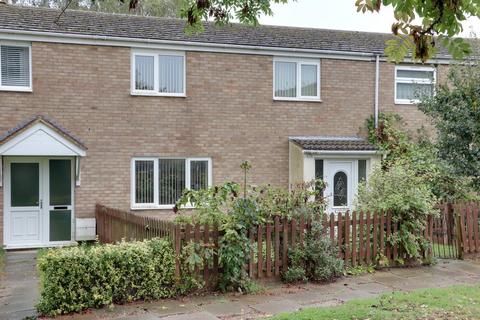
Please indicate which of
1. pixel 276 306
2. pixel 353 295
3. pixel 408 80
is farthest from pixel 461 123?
pixel 408 80

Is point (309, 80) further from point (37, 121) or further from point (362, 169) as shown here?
point (37, 121)

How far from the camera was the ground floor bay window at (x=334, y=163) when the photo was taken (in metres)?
15.5

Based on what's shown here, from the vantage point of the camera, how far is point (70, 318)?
7086 millimetres

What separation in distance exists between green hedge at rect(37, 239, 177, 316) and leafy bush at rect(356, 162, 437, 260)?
477 centimetres

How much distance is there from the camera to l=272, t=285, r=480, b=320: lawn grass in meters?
6.63

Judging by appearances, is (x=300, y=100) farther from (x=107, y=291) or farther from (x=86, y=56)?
(x=107, y=291)

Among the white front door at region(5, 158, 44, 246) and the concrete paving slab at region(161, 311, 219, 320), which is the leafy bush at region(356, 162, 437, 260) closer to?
the concrete paving slab at region(161, 311, 219, 320)

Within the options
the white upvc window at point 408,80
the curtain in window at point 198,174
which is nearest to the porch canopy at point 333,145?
the white upvc window at point 408,80

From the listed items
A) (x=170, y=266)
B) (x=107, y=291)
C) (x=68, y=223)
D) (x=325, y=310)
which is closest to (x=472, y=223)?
(x=325, y=310)

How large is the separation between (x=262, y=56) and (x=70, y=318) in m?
10.8

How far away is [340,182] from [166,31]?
6.86 metres

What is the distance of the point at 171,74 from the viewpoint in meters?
15.2

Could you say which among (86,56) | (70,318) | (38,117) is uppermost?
(86,56)

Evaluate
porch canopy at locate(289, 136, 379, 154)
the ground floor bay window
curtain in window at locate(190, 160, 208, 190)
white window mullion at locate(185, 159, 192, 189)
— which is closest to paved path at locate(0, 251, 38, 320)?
white window mullion at locate(185, 159, 192, 189)
